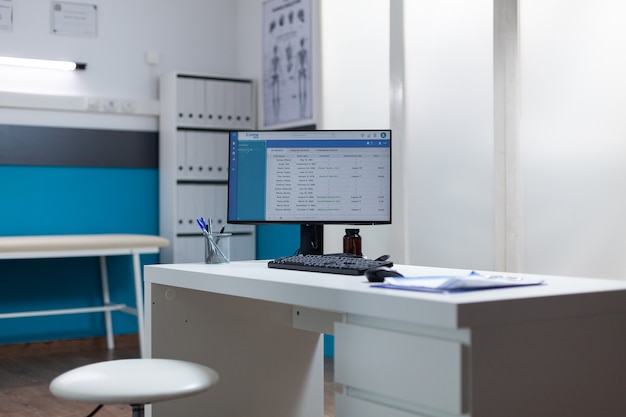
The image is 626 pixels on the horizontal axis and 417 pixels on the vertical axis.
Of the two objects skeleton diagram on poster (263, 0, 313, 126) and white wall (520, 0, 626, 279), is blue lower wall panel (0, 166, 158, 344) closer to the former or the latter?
skeleton diagram on poster (263, 0, 313, 126)

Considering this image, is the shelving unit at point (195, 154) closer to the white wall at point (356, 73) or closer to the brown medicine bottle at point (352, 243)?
the white wall at point (356, 73)

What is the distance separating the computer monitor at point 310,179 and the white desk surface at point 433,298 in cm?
38

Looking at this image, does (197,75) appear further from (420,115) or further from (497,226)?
(497,226)

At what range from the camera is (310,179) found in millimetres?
2500

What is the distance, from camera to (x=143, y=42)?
501cm

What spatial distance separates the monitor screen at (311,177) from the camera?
2.48 meters

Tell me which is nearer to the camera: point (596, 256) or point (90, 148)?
point (596, 256)

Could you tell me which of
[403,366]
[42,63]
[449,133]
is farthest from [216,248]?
[42,63]

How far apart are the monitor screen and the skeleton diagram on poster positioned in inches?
80.1

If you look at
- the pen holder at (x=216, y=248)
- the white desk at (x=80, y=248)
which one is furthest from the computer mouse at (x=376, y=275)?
the white desk at (x=80, y=248)

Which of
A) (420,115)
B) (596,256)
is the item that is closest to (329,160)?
(596,256)

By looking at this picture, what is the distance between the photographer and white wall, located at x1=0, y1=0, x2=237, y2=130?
4.64 metres

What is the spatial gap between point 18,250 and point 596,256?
257 cm

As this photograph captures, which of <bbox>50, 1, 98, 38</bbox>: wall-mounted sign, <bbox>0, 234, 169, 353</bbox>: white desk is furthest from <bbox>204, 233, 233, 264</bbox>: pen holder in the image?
<bbox>50, 1, 98, 38</bbox>: wall-mounted sign
